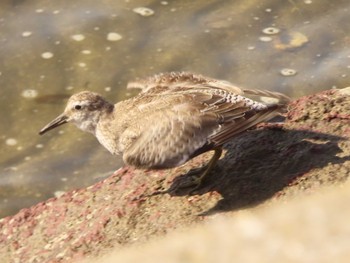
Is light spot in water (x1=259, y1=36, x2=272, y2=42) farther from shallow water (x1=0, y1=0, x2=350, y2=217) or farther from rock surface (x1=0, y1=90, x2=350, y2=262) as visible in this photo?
rock surface (x1=0, y1=90, x2=350, y2=262)

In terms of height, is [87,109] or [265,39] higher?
[87,109]

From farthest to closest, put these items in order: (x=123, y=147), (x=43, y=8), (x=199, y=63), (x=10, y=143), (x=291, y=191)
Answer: (x=43, y=8)
(x=199, y=63)
(x=10, y=143)
(x=123, y=147)
(x=291, y=191)

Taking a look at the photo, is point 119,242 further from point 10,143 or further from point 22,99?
point 22,99

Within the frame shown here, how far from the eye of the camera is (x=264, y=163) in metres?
6.69

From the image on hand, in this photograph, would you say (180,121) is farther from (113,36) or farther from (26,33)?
(26,33)

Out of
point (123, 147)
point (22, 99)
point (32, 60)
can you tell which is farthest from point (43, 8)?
point (123, 147)

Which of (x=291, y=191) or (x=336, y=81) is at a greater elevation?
(x=291, y=191)

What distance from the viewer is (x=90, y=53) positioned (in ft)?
32.2

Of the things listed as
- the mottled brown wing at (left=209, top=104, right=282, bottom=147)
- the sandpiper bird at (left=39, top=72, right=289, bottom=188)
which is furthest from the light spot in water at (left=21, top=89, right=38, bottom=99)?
the mottled brown wing at (left=209, top=104, right=282, bottom=147)

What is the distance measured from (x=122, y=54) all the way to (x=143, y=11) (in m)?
0.78

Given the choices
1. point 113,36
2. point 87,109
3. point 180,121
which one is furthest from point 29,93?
point 180,121

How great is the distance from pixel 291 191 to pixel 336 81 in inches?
123

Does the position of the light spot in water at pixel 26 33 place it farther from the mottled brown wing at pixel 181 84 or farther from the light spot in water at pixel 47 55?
the mottled brown wing at pixel 181 84

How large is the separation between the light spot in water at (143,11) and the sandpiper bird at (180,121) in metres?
3.28
